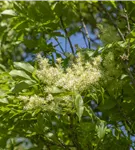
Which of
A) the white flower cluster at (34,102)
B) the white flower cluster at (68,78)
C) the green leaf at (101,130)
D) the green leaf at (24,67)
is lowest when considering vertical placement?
the green leaf at (101,130)

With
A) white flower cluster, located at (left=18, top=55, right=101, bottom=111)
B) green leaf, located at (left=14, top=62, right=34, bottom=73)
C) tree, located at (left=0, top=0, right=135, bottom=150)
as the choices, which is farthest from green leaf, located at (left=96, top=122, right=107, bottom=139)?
green leaf, located at (left=14, top=62, right=34, bottom=73)

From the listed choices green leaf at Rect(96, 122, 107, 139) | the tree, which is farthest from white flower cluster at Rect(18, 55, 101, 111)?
green leaf at Rect(96, 122, 107, 139)

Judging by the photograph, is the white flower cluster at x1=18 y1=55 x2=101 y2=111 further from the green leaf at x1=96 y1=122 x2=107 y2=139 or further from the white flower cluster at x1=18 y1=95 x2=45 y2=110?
the green leaf at x1=96 y1=122 x2=107 y2=139

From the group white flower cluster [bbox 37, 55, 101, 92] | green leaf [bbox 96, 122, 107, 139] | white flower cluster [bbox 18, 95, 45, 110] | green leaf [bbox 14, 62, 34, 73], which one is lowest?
green leaf [bbox 96, 122, 107, 139]

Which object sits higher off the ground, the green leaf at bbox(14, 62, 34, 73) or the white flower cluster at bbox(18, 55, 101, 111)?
the green leaf at bbox(14, 62, 34, 73)

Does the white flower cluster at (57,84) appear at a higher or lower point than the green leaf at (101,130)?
higher

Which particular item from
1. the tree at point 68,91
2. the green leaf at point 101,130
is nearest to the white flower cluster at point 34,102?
the tree at point 68,91

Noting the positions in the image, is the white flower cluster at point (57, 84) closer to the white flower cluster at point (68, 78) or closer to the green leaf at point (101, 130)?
the white flower cluster at point (68, 78)

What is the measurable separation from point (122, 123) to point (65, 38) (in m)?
0.40

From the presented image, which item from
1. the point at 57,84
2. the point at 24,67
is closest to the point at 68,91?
the point at 57,84

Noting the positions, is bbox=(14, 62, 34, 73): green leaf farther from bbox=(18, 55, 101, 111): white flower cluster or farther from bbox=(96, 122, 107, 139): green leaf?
bbox=(96, 122, 107, 139): green leaf

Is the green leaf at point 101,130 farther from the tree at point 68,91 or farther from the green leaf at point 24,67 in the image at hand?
the green leaf at point 24,67

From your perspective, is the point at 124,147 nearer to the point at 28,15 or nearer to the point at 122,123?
the point at 122,123

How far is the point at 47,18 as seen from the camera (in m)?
1.61
